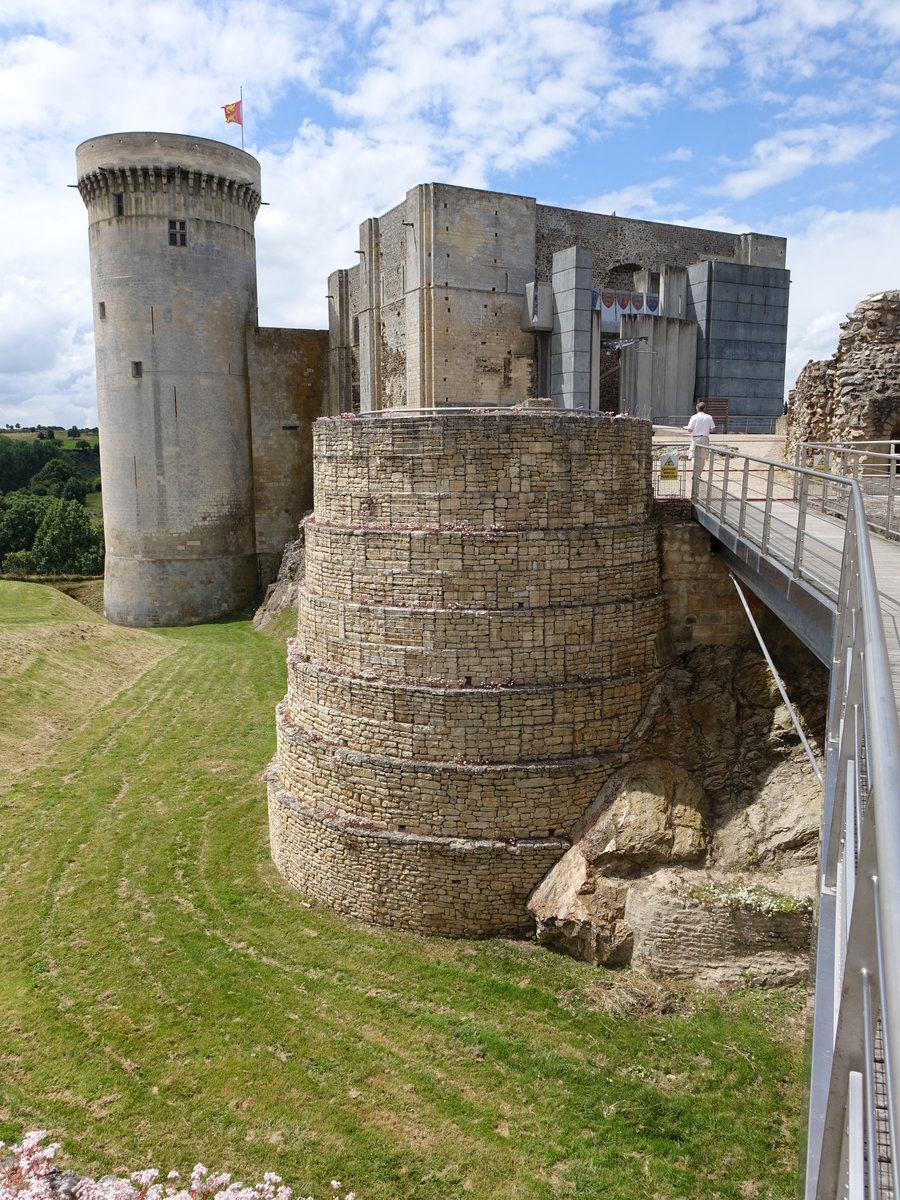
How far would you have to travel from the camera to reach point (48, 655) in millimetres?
22672

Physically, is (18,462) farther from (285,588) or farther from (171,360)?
(285,588)

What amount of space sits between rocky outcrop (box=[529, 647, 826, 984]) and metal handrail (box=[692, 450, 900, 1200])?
20.7ft

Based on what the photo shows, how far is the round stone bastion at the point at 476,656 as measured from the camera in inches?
442

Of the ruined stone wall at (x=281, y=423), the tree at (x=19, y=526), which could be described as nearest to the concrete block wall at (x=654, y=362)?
the ruined stone wall at (x=281, y=423)

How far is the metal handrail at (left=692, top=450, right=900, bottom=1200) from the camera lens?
1549 millimetres

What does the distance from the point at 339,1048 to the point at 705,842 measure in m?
5.06

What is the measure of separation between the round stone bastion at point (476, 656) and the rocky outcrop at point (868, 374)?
578 centimetres

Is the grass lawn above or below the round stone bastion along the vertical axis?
below

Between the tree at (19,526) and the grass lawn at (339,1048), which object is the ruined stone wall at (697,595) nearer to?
the grass lawn at (339,1048)

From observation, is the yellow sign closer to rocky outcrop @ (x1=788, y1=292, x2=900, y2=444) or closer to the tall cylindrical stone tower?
rocky outcrop @ (x1=788, y1=292, x2=900, y2=444)

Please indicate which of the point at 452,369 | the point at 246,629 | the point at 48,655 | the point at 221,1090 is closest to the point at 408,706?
the point at 221,1090

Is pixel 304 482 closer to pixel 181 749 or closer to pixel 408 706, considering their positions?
pixel 181 749

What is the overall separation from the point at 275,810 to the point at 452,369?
1676cm

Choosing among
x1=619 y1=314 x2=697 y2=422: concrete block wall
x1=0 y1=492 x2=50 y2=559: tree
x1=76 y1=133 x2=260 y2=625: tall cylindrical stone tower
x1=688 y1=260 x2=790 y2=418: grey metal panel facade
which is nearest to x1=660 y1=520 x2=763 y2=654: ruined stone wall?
x1=619 y1=314 x2=697 y2=422: concrete block wall
